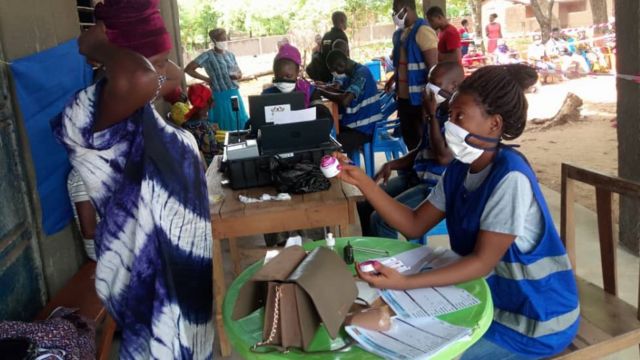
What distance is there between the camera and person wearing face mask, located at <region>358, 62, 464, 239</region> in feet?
9.09

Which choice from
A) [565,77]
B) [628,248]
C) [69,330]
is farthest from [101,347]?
[565,77]

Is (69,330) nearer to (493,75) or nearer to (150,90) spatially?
(150,90)

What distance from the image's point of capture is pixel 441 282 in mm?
1488

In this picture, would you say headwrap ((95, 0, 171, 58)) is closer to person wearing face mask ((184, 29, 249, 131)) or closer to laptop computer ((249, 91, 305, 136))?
laptop computer ((249, 91, 305, 136))

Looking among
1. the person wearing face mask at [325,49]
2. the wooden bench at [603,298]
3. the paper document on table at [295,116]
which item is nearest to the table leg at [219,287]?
the paper document on table at [295,116]

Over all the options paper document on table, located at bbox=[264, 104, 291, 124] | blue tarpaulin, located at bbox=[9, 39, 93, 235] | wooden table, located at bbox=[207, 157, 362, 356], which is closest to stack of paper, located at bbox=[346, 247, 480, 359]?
wooden table, located at bbox=[207, 157, 362, 356]

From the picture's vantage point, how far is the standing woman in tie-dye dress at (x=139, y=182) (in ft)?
4.52

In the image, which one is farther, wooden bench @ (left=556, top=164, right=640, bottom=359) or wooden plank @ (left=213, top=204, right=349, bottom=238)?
wooden plank @ (left=213, top=204, right=349, bottom=238)

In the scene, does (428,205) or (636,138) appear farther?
(636,138)

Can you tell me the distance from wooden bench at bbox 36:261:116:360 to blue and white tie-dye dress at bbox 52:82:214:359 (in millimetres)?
Result: 649

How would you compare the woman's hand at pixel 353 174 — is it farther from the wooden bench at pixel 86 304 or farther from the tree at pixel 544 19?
the tree at pixel 544 19

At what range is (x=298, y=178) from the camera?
233cm

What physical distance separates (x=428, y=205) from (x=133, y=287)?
1.02 metres

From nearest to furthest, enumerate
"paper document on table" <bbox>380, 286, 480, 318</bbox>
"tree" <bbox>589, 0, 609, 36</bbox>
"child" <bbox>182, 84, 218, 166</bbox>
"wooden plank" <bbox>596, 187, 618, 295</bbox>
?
"paper document on table" <bbox>380, 286, 480, 318</bbox> → "wooden plank" <bbox>596, 187, 618, 295</bbox> → "child" <bbox>182, 84, 218, 166</bbox> → "tree" <bbox>589, 0, 609, 36</bbox>
